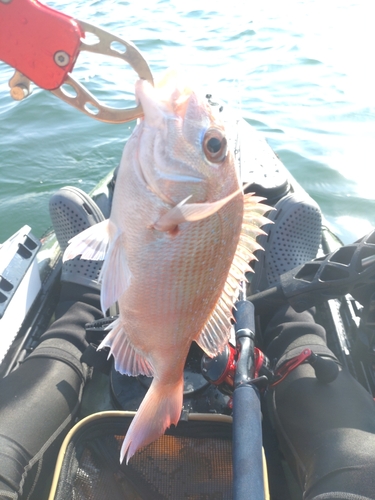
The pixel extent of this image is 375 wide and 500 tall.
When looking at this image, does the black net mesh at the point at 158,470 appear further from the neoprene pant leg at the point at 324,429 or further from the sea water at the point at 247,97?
the sea water at the point at 247,97

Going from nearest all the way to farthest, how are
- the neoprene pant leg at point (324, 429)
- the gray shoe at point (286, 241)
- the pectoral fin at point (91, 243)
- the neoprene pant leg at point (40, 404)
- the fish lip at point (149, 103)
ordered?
1. the fish lip at point (149, 103)
2. the pectoral fin at point (91, 243)
3. the neoprene pant leg at point (324, 429)
4. the neoprene pant leg at point (40, 404)
5. the gray shoe at point (286, 241)

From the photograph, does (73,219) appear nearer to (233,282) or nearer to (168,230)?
(233,282)

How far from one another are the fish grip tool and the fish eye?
21 cm

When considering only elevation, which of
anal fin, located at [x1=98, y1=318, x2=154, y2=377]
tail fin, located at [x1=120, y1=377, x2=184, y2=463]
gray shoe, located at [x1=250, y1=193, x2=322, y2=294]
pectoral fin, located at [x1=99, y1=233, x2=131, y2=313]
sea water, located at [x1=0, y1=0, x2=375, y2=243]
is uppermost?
pectoral fin, located at [x1=99, y1=233, x2=131, y2=313]

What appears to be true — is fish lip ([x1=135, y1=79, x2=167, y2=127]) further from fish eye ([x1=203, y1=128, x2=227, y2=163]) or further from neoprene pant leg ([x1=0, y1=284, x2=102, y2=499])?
neoprene pant leg ([x1=0, y1=284, x2=102, y2=499])

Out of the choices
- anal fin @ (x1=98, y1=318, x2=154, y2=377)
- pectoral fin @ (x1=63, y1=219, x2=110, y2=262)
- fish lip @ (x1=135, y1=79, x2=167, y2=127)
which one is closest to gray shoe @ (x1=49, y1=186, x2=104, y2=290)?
anal fin @ (x1=98, y1=318, x2=154, y2=377)

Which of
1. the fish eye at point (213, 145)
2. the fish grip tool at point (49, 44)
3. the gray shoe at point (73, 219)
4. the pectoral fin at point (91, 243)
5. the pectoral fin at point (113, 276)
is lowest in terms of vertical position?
the gray shoe at point (73, 219)

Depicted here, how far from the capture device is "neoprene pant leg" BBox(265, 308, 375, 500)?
1.65m

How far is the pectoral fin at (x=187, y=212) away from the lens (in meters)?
1.06

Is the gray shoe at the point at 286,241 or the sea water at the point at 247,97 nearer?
the gray shoe at the point at 286,241

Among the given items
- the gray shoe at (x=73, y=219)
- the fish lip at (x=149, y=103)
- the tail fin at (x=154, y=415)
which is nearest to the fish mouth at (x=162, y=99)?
the fish lip at (x=149, y=103)

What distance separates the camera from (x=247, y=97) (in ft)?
26.3

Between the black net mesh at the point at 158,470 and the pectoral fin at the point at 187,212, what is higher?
the pectoral fin at the point at 187,212

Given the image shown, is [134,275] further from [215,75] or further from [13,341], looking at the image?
[215,75]
